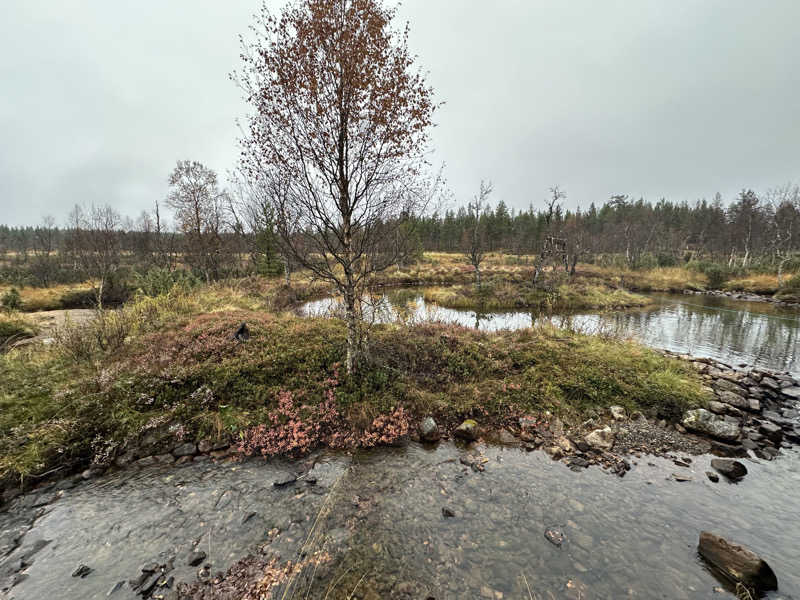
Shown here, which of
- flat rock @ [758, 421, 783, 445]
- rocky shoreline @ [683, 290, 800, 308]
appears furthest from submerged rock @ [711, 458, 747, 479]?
rocky shoreline @ [683, 290, 800, 308]

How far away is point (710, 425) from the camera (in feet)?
21.2

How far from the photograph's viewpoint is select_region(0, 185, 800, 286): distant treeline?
2459cm

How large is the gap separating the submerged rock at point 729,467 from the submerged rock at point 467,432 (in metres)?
4.44

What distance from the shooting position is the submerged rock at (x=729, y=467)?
5.26m

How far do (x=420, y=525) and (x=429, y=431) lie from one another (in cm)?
218

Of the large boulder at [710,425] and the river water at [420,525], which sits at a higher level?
the large boulder at [710,425]

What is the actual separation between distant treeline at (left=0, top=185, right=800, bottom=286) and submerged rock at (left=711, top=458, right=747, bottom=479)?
7.47m

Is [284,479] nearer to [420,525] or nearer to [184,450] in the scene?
[184,450]

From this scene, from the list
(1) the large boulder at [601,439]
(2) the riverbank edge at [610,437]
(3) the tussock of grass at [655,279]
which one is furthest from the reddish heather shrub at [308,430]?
(3) the tussock of grass at [655,279]

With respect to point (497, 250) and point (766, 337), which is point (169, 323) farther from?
point (497, 250)

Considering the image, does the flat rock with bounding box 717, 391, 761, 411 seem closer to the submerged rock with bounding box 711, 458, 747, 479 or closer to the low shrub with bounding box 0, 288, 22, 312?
the submerged rock with bounding box 711, 458, 747, 479

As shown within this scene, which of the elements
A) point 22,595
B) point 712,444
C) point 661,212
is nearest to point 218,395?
point 22,595

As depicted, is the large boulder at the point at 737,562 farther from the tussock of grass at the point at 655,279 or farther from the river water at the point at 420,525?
the tussock of grass at the point at 655,279

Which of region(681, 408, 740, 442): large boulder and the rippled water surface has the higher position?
region(681, 408, 740, 442): large boulder
